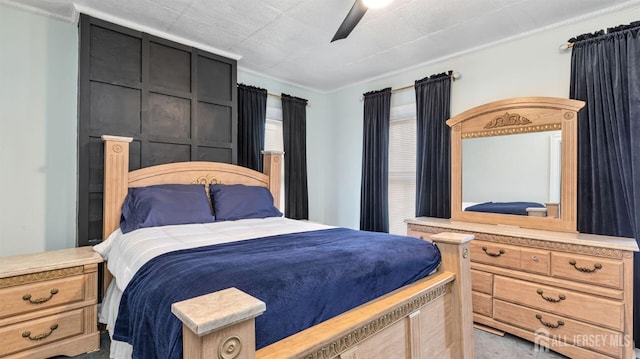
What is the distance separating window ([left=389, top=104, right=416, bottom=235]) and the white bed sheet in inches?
66.5

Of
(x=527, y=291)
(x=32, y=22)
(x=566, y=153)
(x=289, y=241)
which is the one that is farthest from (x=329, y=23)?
(x=527, y=291)

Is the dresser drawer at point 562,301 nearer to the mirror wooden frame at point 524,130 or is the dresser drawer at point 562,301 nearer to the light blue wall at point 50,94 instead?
the mirror wooden frame at point 524,130

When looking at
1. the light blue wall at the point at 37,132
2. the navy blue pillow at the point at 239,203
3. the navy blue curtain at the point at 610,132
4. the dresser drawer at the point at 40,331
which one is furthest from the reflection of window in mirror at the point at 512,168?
the light blue wall at the point at 37,132

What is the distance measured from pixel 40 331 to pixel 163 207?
104 cm

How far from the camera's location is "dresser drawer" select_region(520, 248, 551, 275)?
2.24 m

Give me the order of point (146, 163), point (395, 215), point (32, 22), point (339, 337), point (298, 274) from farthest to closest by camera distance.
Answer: point (395, 215) → point (146, 163) → point (32, 22) → point (298, 274) → point (339, 337)

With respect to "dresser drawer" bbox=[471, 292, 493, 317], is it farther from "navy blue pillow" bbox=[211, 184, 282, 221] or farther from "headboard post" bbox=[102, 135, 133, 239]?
"headboard post" bbox=[102, 135, 133, 239]

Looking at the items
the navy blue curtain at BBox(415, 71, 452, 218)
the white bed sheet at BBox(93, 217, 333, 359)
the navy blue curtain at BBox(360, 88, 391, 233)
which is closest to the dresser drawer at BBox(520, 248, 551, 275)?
the navy blue curtain at BBox(415, 71, 452, 218)

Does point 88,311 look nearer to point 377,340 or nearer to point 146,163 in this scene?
point 146,163

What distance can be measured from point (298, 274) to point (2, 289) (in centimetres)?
194

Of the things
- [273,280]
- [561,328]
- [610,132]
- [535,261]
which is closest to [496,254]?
[535,261]

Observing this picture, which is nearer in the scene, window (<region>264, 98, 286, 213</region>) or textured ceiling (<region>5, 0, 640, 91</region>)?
textured ceiling (<region>5, 0, 640, 91</region>)

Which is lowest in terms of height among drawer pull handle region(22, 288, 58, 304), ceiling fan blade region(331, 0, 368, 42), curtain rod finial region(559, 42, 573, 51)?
drawer pull handle region(22, 288, 58, 304)

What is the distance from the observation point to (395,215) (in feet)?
12.9
